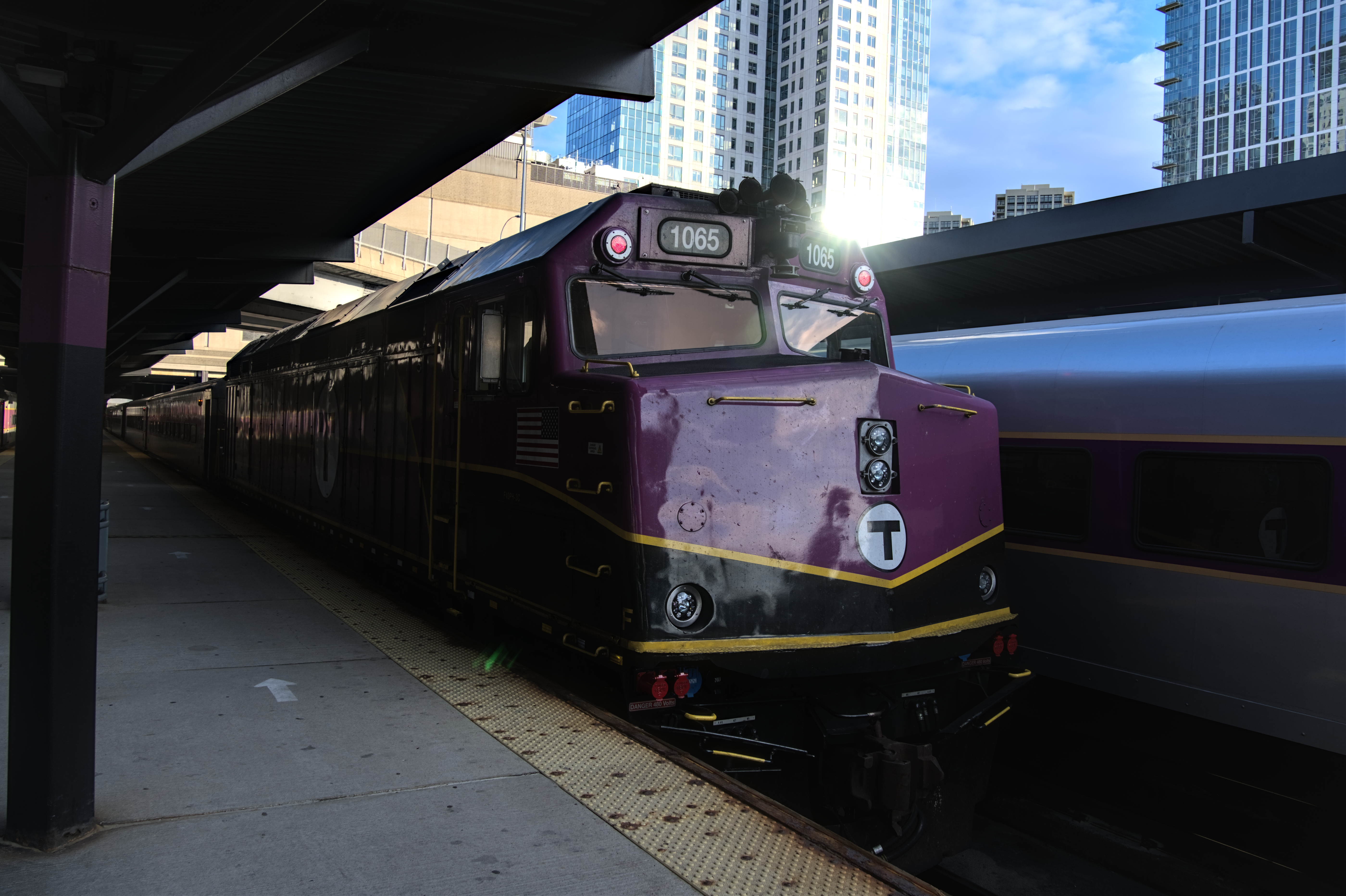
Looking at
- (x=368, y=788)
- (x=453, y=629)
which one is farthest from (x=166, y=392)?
(x=368, y=788)

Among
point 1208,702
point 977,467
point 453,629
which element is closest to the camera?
point 977,467

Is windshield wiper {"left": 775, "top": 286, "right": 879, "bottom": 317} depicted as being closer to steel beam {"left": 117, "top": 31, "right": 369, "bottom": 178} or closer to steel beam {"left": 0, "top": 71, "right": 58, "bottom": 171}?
steel beam {"left": 117, "top": 31, "right": 369, "bottom": 178}

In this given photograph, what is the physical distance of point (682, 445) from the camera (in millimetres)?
4887

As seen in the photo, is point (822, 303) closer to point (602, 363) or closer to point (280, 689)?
point (602, 363)

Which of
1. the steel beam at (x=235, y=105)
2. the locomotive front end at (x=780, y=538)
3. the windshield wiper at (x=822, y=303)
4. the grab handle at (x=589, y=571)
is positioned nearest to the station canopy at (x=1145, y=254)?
the windshield wiper at (x=822, y=303)

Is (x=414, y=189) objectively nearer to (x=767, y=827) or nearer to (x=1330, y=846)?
(x=767, y=827)

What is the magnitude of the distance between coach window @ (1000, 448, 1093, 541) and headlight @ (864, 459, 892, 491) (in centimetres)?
235

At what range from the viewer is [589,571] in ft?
16.9

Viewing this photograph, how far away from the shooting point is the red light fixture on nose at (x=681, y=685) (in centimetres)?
489

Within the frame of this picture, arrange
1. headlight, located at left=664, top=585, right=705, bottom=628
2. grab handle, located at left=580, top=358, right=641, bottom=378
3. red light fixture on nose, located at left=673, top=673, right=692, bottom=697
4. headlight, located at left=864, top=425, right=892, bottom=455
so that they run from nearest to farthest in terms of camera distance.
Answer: headlight, located at left=664, top=585, right=705, bottom=628 → red light fixture on nose, located at left=673, top=673, right=692, bottom=697 → headlight, located at left=864, top=425, right=892, bottom=455 → grab handle, located at left=580, top=358, right=641, bottom=378

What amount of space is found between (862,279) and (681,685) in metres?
3.28

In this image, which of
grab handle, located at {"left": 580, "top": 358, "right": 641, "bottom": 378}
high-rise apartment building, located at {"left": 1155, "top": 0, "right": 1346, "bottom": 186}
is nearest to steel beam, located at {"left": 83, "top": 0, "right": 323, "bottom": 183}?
grab handle, located at {"left": 580, "top": 358, "right": 641, "bottom": 378}

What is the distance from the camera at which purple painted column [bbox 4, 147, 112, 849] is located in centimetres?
374

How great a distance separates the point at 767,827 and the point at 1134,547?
13.4ft
